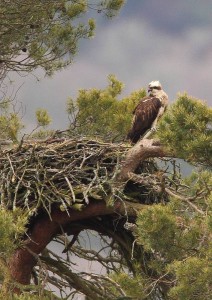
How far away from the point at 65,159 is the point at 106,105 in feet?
16.0

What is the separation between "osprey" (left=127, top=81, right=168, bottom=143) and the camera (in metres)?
9.08

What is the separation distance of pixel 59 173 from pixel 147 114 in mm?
2178

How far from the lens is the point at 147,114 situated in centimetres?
916

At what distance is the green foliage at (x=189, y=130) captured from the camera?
18.3 ft

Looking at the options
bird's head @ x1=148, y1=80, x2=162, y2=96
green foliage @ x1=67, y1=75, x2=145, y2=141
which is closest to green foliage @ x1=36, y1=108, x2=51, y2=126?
green foliage @ x1=67, y1=75, x2=145, y2=141

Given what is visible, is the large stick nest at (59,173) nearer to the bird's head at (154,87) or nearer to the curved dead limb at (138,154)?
the curved dead limb at (138,154)

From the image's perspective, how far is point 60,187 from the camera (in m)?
7.48

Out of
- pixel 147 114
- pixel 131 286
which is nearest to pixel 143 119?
pixel 147 114

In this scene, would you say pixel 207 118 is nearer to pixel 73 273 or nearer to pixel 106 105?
pixel 73 273

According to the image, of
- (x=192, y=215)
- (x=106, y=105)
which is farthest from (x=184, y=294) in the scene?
(x=106, y=105)

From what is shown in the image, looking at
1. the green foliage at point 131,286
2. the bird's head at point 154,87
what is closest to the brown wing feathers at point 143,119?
the bird's head at point 154,87

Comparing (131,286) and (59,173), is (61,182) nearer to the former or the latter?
(59,173)

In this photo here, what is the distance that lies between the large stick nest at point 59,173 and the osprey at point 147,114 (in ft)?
4.10

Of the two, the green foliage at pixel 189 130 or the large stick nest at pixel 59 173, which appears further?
the large stick nest at pixel 59 173
